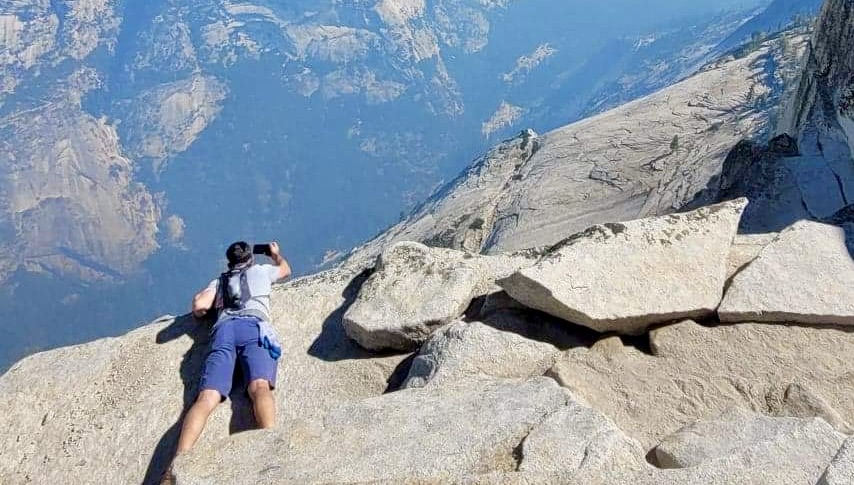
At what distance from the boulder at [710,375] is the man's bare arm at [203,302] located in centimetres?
615

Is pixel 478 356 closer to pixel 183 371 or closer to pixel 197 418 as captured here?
pixel 197 418

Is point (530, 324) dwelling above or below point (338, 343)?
below

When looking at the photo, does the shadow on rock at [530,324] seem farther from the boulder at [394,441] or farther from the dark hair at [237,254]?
the dark hair at [237,254]

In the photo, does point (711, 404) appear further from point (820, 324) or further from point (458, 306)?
point (458, 306)

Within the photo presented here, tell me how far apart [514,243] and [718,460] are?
187ft

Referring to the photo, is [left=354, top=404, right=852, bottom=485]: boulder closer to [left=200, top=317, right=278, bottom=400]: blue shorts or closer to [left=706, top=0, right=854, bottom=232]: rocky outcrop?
[left=200, top=317, right=278, bottom=400]: blue shorts

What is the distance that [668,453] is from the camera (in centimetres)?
744

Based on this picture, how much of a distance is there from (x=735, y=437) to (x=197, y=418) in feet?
22.8

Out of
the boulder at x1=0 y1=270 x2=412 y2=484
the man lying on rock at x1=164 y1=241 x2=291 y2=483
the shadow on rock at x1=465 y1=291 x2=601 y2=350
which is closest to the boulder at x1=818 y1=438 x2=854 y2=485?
the shadow on rock at x1=465 y1=291 x2=601 y2=350

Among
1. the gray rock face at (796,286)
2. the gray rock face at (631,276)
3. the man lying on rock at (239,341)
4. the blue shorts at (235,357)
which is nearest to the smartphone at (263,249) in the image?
the man lying on rock at (239,341)

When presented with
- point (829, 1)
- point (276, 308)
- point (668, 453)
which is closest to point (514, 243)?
Answer: point (829, 1)

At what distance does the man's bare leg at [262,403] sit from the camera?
9.53m

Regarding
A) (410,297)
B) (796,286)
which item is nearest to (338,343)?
(410,297)

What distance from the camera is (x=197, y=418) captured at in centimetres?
950
